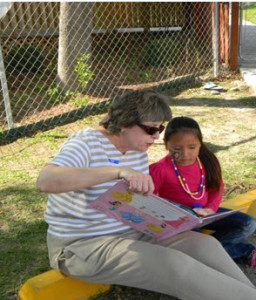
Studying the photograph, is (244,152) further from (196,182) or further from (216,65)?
(216,65)

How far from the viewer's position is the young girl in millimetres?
2932

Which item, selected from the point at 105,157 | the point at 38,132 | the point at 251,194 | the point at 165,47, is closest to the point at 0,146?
the point at 38,132

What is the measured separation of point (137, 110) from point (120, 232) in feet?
2.12

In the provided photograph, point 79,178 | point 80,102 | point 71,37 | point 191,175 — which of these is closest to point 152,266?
point 79,178

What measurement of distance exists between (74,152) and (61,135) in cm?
359

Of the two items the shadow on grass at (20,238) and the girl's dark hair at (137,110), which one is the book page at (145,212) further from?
the shadow on grass at (20,238)

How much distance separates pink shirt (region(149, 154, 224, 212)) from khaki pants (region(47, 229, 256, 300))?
0.55m

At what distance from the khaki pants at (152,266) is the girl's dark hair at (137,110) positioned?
58 centimetres

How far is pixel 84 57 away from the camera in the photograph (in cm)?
679

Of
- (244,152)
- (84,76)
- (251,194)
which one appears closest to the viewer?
(251,194)

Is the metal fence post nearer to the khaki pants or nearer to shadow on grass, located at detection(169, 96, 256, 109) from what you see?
shadow on grass, located at detection(169, 96, 256, 109)

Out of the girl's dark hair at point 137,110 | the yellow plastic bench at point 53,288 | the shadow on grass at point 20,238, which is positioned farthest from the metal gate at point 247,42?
the yellow plastic bench at point 53,288

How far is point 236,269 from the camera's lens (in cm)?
241

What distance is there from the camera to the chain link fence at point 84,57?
6.54m
